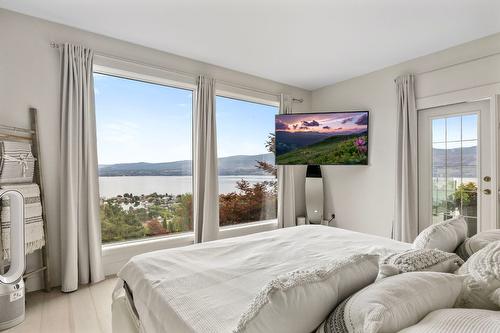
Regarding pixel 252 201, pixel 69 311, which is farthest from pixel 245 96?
pixel 69 311

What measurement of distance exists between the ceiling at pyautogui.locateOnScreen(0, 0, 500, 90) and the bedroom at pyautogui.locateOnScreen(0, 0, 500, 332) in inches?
0.8

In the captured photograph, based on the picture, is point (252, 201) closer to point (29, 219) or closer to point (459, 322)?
point (29, 219)

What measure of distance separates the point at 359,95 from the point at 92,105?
12.2 ft

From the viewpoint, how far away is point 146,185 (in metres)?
3.47

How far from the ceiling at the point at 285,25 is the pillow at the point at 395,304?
2368mm

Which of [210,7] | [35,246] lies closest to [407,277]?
[210,7]

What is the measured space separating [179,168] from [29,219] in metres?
1.70

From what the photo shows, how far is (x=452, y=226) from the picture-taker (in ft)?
5.09

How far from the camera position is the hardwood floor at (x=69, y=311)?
205cm

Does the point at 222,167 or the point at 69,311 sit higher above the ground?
the point at 222,167

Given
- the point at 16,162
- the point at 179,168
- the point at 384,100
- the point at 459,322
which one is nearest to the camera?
the point at 459,322

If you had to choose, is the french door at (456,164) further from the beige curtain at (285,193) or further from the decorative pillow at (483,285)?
the decorative pillow at (483,285)

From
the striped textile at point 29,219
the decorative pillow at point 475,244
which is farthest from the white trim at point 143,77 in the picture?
the decorative pillow at point 475,244

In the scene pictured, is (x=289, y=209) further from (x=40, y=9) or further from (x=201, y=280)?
(x=40, y=9)
